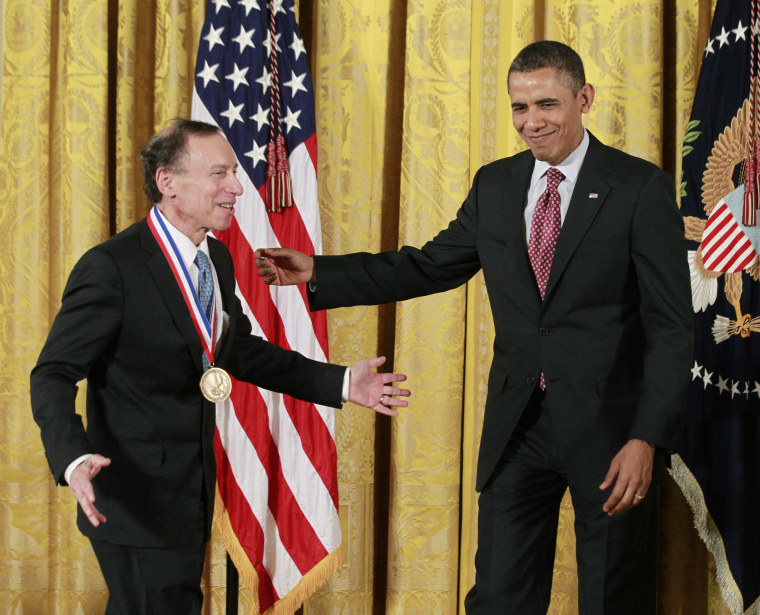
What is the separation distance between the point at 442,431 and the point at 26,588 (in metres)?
1.90

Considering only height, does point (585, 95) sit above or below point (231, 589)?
above

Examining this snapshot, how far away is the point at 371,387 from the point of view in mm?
2844

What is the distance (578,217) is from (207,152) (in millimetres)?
1073

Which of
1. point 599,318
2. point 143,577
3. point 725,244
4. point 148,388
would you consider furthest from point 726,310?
point 143,577

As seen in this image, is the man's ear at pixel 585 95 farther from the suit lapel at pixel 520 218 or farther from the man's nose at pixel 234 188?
the man's nose at pixel 234 188

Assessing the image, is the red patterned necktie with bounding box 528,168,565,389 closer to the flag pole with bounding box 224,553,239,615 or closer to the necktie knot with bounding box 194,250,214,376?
the necktie knot with bounding box 194,250,214,376

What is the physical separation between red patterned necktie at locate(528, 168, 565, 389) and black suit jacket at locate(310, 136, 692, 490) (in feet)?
0.09

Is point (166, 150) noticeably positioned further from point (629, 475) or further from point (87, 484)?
point (629, 475)

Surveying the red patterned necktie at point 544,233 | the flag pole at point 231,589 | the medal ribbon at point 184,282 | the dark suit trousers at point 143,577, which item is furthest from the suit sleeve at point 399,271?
the flag pole at point 231,589

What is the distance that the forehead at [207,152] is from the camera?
263cm

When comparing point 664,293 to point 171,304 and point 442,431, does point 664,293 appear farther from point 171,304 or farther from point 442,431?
point 442,431

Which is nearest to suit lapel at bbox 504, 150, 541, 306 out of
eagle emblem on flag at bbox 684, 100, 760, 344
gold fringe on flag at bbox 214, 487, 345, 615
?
eagle emblem on flag at bbox 684, 100, 760, 344

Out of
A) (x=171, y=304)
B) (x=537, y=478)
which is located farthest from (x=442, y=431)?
(x=171, y=304)

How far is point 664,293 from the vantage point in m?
2.45
